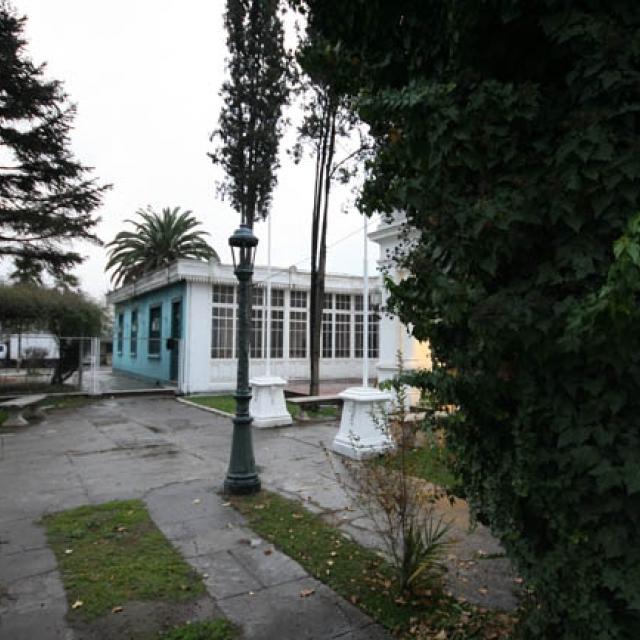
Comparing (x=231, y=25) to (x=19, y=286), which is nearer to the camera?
(x=231, y=25)

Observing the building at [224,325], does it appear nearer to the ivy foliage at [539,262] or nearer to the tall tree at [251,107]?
the tall tree at [251,107]

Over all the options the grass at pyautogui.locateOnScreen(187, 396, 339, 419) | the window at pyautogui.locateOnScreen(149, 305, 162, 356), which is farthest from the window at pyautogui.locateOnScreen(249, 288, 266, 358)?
→ the window at pyautogui.locateOnScreen(149, 305, 162, 356)

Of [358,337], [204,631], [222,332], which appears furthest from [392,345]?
[358,337]

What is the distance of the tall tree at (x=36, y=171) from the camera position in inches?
476

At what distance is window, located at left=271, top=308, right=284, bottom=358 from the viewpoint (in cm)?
1762

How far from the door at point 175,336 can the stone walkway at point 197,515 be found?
6.87 metres

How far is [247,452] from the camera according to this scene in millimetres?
5207

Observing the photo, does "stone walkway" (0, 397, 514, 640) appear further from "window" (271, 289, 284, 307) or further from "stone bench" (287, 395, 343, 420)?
"window" (271, 289, 284, 307)

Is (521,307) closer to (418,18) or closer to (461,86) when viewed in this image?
(461,86)

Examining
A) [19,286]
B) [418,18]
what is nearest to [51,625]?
[418,18]

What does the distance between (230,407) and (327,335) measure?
764cm

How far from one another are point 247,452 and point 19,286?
13.8m

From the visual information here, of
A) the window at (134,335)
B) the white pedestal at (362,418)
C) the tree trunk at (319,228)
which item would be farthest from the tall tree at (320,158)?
the window at (134,335)

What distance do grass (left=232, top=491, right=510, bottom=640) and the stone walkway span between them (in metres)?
0.12
